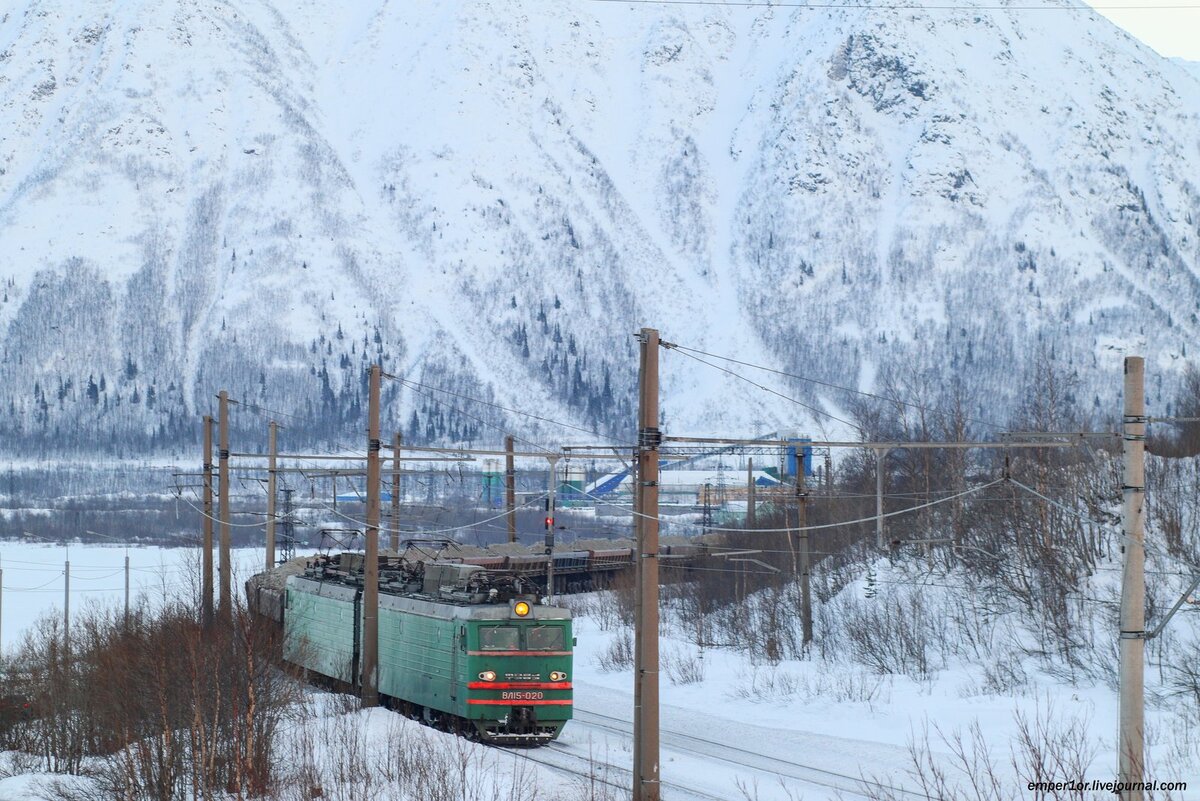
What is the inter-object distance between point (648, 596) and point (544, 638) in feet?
27.2

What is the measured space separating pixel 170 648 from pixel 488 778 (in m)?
6.52

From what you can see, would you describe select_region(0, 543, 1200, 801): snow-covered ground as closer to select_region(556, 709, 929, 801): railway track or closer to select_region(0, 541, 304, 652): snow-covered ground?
select_region(556, 709, 929, 801): railway track

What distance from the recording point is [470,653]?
2881 cm

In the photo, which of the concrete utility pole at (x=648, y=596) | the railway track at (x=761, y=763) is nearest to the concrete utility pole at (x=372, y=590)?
the railway track at (x=761, y=763)

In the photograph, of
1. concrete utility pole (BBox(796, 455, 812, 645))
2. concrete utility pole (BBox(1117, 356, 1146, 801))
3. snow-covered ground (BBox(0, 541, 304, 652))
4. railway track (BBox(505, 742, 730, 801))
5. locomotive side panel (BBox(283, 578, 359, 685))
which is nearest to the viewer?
concrete utility pole (BBox(1117, 356, 1146, 801))

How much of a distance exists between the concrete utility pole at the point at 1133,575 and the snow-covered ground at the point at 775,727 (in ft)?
6.01

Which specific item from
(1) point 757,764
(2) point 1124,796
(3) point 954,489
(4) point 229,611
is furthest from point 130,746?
(3) point 954,489

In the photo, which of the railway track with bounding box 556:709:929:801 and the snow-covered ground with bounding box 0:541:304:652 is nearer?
the railway track with bounding box 556:709:929:801

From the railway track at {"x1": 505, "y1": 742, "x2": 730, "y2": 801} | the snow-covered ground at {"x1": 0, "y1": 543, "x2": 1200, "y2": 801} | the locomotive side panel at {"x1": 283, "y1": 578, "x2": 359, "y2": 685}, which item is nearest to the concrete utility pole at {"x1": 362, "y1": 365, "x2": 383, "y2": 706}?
the snow-covered ground at {"x1": 0, "y1": 543, "x2": 1200, "y2": 801}

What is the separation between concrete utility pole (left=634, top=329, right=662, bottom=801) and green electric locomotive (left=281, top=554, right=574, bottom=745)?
24.5 feet

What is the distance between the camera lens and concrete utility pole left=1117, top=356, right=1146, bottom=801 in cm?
1702

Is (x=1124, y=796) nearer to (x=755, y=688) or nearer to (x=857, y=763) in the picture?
(x=857, y=763)

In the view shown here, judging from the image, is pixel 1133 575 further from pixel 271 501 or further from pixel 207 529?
pixel 271 501

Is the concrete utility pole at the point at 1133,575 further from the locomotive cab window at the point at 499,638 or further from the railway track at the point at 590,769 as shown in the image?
the locomotive cab window at the point at 499,638
